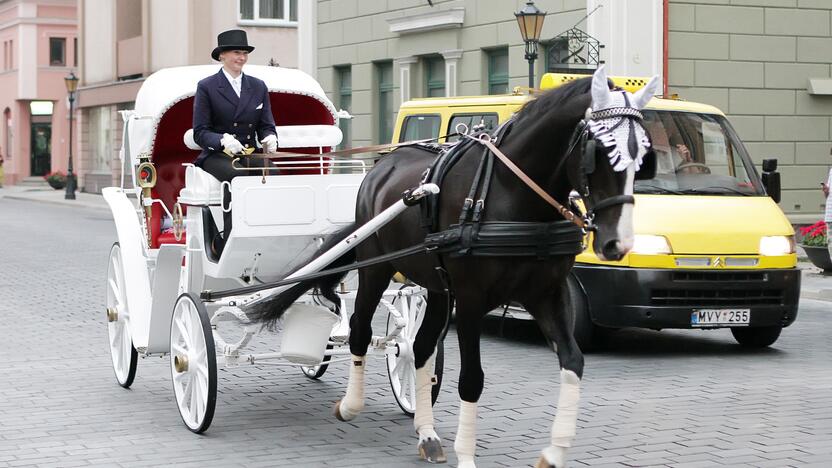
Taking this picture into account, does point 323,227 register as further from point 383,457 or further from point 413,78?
point 413,78

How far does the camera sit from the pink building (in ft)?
205

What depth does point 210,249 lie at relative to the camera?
8.46m

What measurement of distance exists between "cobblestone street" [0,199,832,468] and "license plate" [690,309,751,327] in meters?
0.32

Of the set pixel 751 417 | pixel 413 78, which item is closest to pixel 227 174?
pixel 751 417

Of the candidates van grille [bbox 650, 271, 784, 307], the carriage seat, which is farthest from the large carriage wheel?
van grille [bbox 650, 271, 784, 307]

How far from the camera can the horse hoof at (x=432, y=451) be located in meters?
7.11

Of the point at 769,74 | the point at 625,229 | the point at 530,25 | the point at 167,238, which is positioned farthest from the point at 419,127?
the point at 769,74

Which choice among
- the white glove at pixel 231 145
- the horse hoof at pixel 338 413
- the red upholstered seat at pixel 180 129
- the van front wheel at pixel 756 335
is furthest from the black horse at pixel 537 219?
the van front wheel at pixel 756 335

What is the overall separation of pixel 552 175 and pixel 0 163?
189 ft

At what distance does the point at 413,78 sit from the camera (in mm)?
28406

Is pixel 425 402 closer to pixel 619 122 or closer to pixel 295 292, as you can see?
pixel 295 292

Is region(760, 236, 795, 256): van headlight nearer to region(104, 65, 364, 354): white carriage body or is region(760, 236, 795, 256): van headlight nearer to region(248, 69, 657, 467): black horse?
region(104, 65, 364, 354): white carriage body

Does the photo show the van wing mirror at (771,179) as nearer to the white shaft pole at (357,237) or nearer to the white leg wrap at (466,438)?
the white shaft pole at (357,237)

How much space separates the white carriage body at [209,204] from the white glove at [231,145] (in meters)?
0.22
